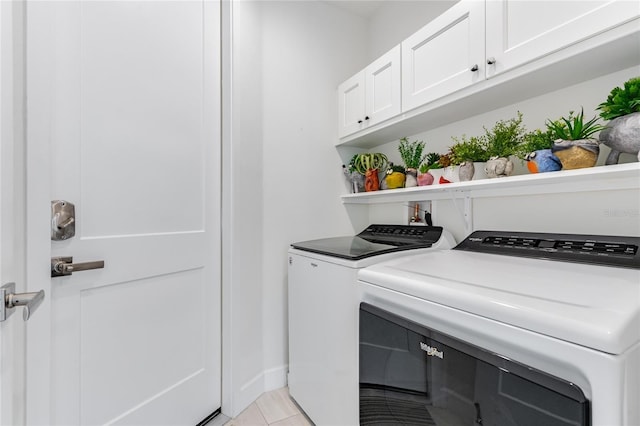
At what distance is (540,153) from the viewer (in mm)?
1121

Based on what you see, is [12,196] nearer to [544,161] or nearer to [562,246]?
[544,161]

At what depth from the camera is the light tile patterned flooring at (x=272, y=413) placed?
1.59 metres

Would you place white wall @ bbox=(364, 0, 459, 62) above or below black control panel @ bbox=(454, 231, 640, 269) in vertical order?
above

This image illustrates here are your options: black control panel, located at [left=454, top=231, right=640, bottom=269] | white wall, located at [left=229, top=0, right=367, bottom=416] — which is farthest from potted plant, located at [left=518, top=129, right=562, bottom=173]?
white wall, located at [left=229, top=0, right=367, bottom=416]

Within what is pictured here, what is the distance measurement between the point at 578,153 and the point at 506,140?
0.33 meters

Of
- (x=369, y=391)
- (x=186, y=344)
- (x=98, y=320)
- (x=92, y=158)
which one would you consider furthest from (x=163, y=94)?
(x=369, y=391)

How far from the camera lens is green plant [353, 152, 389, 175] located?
6.84ft

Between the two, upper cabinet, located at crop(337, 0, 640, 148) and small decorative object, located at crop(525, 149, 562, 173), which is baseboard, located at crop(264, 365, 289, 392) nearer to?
upper cabinet, located at crop(337, 0, 640, 148)

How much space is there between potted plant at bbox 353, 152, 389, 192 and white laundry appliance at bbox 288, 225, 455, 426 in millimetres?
423

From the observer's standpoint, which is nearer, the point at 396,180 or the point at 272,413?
the point at 272,413

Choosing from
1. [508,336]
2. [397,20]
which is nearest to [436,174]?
[508,336]

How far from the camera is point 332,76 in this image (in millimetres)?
2221

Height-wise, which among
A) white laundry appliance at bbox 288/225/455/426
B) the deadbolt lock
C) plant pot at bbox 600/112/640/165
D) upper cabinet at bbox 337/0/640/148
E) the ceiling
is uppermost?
the ceiling

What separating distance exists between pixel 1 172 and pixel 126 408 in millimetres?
1073
